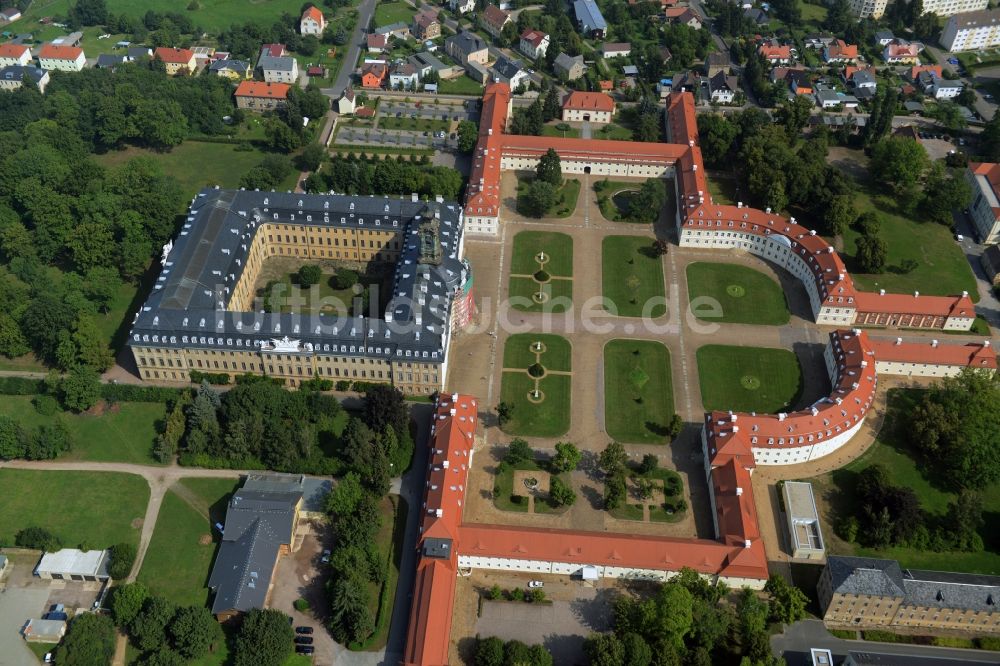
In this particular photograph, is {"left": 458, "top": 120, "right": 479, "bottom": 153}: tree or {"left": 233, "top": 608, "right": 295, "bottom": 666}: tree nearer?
{"left": 233, "top": 608, "right": 295, "bottom": 666}: tree

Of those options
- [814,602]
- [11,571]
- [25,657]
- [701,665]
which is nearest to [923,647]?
[814,602]

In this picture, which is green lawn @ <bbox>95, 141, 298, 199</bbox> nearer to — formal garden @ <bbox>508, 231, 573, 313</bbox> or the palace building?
the palace building

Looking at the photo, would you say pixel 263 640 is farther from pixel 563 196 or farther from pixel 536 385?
pixel 563 196

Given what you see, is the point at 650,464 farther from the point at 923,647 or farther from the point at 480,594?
the point at 923,647

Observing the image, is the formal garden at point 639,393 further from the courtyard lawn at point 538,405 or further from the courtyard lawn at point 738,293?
the courtyard lawn at point 738,293

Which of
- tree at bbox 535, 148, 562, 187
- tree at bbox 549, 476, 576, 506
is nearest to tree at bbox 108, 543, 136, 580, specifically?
tree at bbox 549, 476, 576, 506

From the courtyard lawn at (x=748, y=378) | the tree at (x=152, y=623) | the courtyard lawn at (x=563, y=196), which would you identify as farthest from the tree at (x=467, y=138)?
the tree at (x=152, y=623)
